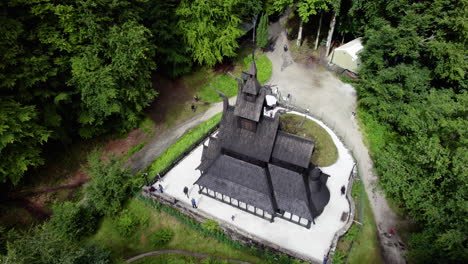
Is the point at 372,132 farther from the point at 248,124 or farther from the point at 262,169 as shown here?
the point at 248,124

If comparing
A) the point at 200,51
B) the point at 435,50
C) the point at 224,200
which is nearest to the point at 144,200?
the point at 224,200

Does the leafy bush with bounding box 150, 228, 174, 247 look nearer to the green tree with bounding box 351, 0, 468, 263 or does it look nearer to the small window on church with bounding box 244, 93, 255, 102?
the small window on church with bounding box 244, 93, 255, 102

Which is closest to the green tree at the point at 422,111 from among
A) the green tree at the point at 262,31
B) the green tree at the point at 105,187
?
the green tree at the point at 262,31

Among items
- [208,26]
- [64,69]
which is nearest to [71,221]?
[64,69]

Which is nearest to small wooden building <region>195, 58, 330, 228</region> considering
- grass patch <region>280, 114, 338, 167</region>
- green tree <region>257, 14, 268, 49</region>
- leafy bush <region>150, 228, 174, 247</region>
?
leafy bush <region>150, 228, 174, 247</region>

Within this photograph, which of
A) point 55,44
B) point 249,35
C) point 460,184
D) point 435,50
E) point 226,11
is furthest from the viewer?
point 249,35

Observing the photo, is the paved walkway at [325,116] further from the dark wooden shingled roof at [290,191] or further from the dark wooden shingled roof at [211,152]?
the dark wooden shingled roof at [211,152]

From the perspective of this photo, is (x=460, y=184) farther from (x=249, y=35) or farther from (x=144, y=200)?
(x=249, y=35)
